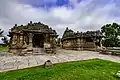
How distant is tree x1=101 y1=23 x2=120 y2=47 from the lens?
34906mm

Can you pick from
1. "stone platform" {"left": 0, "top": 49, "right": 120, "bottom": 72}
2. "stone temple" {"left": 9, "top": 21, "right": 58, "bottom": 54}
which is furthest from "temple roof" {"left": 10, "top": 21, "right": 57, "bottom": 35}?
"stone platform" {"left": 0, "top": 49, "right": 120, "bottom": 72}

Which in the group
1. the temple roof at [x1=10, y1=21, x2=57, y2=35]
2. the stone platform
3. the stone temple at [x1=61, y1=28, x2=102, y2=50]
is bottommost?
the stone platform

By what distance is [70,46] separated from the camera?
1060 inches

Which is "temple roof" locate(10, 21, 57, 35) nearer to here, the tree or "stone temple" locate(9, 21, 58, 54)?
"stone temple" locate(9, 21, 58, 54)

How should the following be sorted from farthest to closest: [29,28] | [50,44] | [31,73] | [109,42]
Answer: [109,42] → [50,44] → [29,28] → [31,73]

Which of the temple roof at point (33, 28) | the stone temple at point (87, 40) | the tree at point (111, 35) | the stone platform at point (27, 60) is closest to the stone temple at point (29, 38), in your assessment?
the temple roof at point (33, 28)

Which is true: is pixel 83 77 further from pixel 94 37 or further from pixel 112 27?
pixel 112 27

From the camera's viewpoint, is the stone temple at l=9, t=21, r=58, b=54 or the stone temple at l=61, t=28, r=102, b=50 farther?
the stone temple at l=61, t=28, r=102, b=50

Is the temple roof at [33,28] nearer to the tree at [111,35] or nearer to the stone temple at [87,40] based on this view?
the stone temple at [87,40]

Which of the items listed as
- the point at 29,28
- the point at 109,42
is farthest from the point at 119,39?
the point at 29,28

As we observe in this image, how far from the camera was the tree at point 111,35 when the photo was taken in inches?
1374

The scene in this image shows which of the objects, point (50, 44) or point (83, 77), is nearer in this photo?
point (83, 77)

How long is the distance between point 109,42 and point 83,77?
3017 centimetres

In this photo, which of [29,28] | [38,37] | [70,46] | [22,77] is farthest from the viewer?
[70,46]
